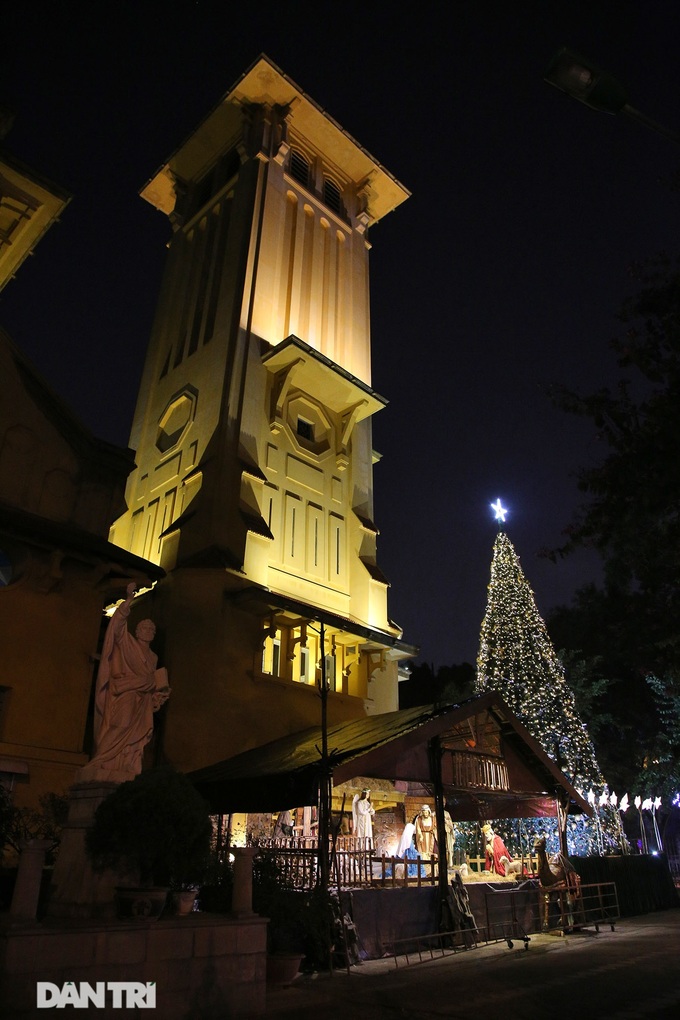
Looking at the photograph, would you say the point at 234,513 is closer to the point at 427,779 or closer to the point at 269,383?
the point at 269,383

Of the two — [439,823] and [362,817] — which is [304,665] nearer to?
[362,817]

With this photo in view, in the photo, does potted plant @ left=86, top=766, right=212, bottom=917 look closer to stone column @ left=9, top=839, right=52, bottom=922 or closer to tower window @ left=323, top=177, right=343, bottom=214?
stone column @ left=9, top=839, right=52, bottom=922

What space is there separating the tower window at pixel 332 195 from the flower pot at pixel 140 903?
32.5 m

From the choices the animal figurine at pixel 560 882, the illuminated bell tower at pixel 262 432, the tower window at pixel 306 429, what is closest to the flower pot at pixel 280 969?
the illuminated bell tower at pixel 262 432

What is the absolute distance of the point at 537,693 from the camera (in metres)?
24.3

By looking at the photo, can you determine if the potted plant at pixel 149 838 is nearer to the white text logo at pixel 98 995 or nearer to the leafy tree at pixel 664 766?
the white text logo at pixel 98 995

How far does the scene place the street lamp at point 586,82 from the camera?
7.55 m

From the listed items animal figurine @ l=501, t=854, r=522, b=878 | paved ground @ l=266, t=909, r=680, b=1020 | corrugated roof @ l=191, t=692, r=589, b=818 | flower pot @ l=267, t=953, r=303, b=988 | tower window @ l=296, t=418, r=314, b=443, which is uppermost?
tower window @ l=296, t=418, r=314, b=443

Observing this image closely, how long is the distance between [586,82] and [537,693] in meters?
20.9

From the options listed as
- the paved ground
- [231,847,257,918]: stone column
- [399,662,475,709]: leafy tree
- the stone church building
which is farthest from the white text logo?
[399,662,475,709]: leafy tree

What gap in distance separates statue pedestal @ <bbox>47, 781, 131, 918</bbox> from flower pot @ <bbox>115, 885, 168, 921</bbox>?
15.2 inches

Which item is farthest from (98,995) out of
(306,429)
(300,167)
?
(300,167)

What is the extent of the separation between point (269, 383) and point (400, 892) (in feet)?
58.5

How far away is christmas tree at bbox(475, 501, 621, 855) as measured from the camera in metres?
23.2
